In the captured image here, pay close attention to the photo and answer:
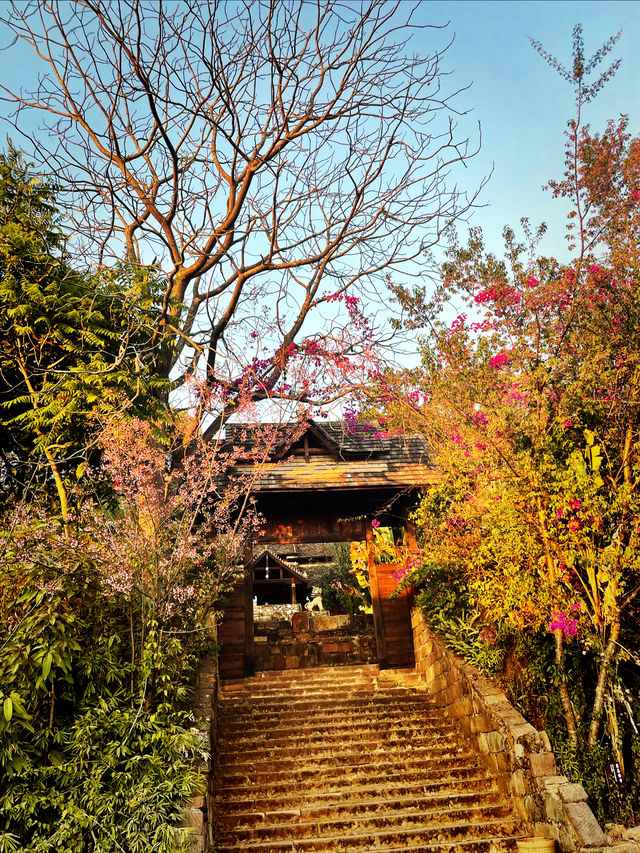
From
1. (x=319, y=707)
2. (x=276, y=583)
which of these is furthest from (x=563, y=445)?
(x=276, y=583)

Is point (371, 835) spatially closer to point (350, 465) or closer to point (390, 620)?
point (390, 620)

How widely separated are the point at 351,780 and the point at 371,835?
0.98 m

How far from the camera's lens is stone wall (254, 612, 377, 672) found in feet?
42.6

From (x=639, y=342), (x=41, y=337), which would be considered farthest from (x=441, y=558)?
(x=41, y=337)

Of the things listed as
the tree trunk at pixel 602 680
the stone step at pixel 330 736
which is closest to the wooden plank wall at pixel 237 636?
the stone step at pixel 330 736

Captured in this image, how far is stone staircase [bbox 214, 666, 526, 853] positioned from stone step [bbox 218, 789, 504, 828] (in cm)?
1

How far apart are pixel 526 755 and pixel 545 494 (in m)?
2.68

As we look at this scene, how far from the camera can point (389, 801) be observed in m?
6.58

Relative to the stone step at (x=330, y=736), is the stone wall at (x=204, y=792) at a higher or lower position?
higher

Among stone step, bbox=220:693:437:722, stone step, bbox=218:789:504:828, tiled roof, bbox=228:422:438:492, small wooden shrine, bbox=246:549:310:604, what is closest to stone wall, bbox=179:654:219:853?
stone step, bbox=218:789:504:828

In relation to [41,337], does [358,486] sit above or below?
below

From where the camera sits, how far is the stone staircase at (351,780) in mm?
6086

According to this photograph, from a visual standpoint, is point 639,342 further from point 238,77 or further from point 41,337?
point 41,337

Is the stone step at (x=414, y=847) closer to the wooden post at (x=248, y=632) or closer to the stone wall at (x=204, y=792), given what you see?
the stone wall at (x=204, y=792)
